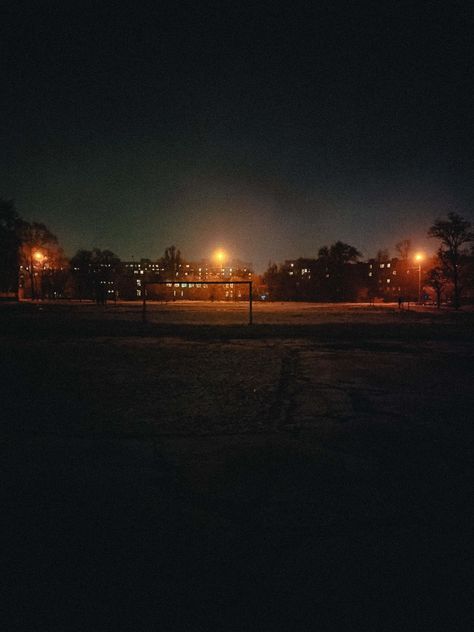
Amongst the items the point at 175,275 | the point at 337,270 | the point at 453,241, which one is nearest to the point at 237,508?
the point at 453,241

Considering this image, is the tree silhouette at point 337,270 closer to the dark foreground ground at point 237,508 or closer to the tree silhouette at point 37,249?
the tree silhouette at point 37,249

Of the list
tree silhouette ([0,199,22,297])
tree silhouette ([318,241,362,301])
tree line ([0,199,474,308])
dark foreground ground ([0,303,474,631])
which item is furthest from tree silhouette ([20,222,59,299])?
dark foreground ground ([0,303,474,631])

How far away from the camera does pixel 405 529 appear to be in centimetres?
248

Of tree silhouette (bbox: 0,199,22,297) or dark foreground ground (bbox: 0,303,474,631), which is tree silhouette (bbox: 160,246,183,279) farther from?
dark foreground ground (bbox: 0,303,474,631)

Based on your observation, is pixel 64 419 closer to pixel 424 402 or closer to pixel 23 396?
pixel 23 396

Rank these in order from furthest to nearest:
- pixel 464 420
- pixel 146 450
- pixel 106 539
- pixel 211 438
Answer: pixel 464 420
pixel 211 438
pixel 146 450
pixel 106 539

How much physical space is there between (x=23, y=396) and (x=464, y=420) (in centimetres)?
560

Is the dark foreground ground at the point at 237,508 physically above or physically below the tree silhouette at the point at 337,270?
below

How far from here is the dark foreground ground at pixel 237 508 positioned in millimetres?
1926

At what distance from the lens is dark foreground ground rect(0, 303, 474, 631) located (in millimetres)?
1926

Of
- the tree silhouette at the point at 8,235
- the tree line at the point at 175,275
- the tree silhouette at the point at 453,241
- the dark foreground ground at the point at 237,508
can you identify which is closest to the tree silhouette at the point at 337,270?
the tree line at the point at 175,275

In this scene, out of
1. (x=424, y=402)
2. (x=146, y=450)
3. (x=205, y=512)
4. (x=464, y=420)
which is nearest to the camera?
(x=205, y=512)

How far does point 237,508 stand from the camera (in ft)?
8.92

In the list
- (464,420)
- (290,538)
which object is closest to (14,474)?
(290,538)
